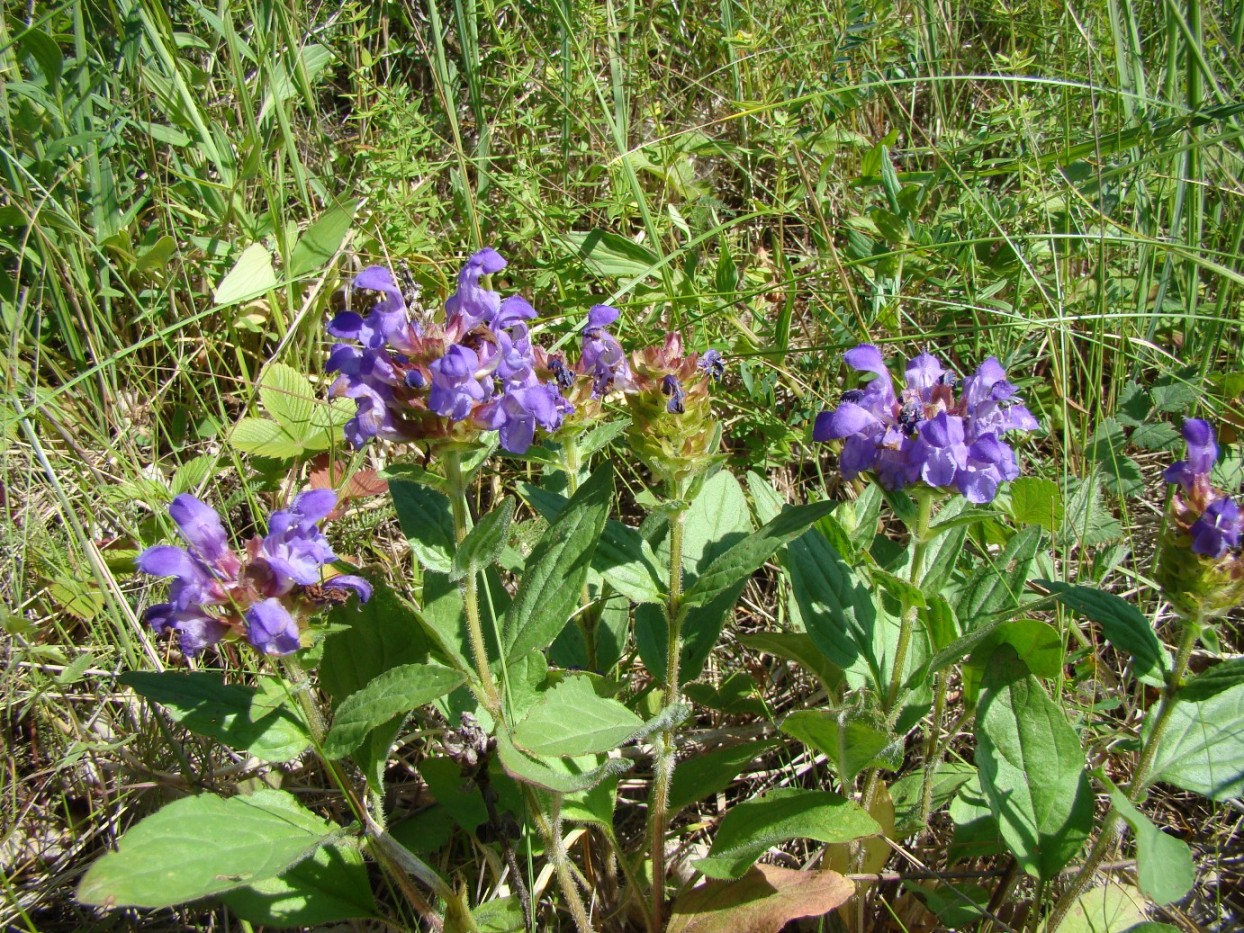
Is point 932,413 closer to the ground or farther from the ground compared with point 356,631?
farther from the ground

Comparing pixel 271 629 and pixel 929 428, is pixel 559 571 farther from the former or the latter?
pixel 929 428

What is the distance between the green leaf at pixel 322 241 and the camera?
3.38 meters

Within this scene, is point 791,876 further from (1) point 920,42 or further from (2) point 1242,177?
(1) point 920,42

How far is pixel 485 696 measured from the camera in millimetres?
2023

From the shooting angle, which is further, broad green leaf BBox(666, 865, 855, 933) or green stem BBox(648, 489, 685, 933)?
green stem BBox(648, 489, 685, 933)

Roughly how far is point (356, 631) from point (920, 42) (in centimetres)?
339

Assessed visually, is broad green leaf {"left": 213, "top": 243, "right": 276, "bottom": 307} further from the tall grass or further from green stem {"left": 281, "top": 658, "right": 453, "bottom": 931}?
green stem {"left": 281, "top": 658, "right": 453, "bottom": 931}

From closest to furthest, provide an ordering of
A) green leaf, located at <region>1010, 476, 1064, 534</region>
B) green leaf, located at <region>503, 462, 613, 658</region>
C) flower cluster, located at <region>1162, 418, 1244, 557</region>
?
flower cluster, located at <region>1162, 418, 1244, 557</region>
green leaf, located at <region>503, 462, 613, 658</region>
green leaf, located at <region>1010, 476, 1064, 534</region>

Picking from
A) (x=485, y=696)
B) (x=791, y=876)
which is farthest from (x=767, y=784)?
(x=485, y=696)

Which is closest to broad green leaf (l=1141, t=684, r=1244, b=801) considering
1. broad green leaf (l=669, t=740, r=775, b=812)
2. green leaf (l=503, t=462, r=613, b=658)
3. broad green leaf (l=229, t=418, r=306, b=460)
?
broad green leaf (l=669, t=740, r=775, b=812)

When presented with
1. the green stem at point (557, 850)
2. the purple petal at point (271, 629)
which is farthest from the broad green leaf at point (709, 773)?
the purple petal at point (271, 629)

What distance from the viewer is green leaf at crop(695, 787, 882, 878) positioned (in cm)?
196

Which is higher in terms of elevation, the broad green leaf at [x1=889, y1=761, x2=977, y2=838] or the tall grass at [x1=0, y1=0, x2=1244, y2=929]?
the tall grass at [x1=0, y1=0, x2=1244, y2=929]

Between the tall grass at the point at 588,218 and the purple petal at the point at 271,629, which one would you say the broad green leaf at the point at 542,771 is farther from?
the tall grass at the point at 588,218
